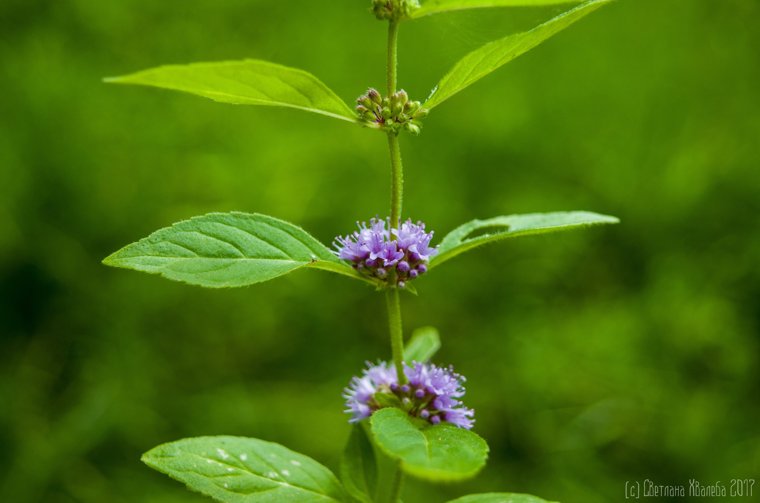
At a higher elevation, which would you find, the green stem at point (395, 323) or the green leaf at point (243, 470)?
the green stem at point (395, 323)

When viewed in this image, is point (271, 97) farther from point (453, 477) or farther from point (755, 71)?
point (755, 71)

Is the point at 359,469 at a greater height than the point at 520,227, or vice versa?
the point at 520,227

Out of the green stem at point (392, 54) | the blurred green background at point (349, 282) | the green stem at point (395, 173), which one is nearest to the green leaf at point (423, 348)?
the green stem at point (395, 173)

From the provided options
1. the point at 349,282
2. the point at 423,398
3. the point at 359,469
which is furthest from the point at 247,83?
the point at 349,282

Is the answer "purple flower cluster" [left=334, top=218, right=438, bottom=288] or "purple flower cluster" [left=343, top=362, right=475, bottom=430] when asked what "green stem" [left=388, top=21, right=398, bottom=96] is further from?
"purple flower cluster" [left=343, top=362, right=475, bottom=430]

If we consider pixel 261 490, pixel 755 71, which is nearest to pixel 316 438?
pixel 261 490

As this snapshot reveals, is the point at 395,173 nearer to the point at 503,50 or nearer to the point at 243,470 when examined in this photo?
the point at 503,50

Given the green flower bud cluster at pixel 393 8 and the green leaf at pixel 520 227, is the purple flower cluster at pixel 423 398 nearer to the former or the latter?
the green leaf at pixel 520 227

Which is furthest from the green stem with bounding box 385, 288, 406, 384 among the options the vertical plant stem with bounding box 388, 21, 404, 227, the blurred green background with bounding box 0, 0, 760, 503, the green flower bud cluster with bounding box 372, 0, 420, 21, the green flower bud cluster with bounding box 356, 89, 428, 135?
the blurred green background with bounding box 0, 0, 760, 503
